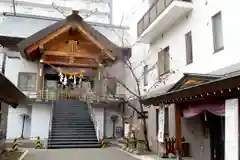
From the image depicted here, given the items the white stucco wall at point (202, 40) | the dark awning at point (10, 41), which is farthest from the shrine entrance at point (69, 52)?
the white stucco wall at point (202, 40)

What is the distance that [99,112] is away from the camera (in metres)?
19.6

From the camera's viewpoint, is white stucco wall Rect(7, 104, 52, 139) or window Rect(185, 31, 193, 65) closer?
window Rect(185, 31, 193, 65)

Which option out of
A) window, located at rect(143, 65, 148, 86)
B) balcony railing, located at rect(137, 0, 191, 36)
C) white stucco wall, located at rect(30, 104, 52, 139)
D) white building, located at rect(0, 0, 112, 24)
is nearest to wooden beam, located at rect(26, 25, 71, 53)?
white stucco wall, located at rect(30, 104, 52, 139)

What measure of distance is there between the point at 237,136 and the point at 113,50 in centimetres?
1514

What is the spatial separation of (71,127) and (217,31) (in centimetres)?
1083

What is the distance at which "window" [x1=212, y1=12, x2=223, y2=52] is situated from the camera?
31.1ft

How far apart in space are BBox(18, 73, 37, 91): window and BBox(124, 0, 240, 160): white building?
9.46m

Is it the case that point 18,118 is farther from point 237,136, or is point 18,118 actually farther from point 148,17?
point 237,136

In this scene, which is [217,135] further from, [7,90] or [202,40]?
[7,90]

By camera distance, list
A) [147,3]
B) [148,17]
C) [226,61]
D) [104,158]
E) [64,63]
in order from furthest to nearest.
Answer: [64,63] < [147,3] < [148,17] < [104,158] < [226,61]

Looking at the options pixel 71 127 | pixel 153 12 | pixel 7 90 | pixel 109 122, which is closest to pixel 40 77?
pixel 71 127

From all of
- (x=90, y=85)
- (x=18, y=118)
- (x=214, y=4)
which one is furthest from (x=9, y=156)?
(x=90, y=85)

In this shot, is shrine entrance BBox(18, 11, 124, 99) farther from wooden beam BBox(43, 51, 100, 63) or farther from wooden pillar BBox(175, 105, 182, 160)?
wooden pillar BBox(175, 105, 182, 160)

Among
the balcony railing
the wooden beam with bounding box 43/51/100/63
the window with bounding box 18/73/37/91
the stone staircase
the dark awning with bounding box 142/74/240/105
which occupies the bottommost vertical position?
the stone staircase
